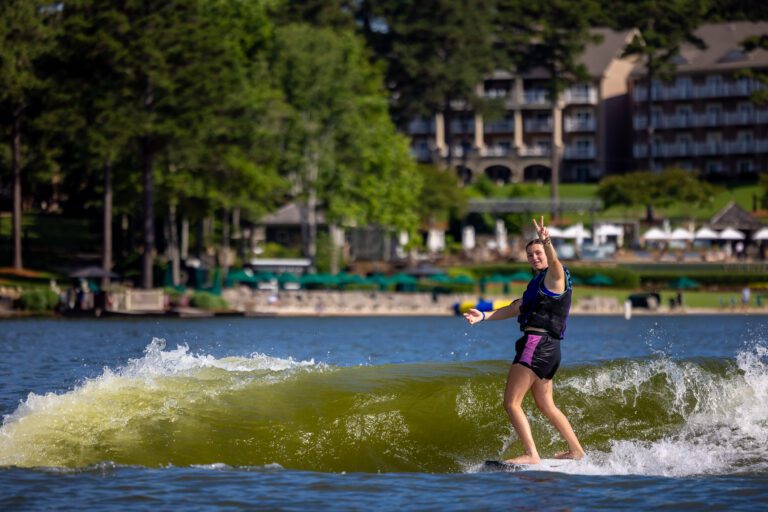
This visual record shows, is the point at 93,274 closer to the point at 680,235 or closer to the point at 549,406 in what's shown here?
the point at 680,235

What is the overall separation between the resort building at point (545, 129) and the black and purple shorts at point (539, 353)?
114 meters

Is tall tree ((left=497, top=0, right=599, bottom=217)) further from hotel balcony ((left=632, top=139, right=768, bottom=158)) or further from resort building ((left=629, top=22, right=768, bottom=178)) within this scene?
hotel balcony ((left=632, top=139, right=768, bottom=158))

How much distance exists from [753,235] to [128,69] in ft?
157

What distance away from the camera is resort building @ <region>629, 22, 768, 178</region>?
126 m

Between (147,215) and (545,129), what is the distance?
70.9 m

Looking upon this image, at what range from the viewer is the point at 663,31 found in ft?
390

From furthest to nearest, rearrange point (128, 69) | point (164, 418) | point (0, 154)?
point (0, 154), point (128, 69), point (164, 418)

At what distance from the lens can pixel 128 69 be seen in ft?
228

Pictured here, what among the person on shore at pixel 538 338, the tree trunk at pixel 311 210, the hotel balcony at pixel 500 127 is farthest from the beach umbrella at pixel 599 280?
the person on shore at pixel 538 338

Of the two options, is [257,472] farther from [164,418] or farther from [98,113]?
[98,113]

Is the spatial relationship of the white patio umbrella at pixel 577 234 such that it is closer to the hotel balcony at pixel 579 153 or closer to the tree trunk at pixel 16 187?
the hotel balcony at pixel 579 153

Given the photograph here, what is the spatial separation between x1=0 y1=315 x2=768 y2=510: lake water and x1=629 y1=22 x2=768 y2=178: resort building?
355ft

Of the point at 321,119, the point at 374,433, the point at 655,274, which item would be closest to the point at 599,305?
the point at 655,274

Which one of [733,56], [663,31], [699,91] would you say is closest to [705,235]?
[663,31]
